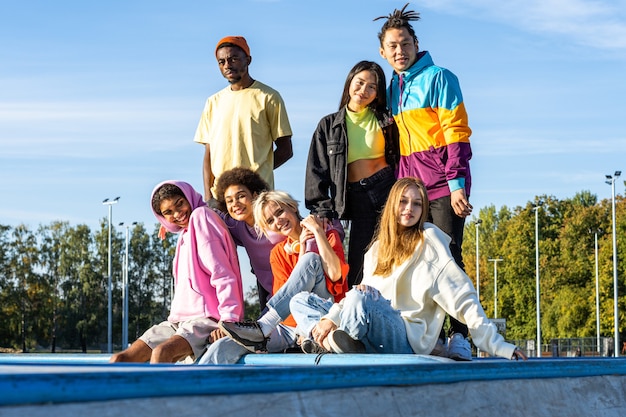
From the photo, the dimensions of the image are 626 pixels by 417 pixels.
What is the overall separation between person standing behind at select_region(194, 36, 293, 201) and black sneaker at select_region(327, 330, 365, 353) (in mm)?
2921

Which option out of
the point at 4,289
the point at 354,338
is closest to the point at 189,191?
the point at 354,338

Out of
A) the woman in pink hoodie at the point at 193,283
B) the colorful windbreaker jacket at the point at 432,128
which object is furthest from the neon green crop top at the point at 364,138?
the woman in pink hoodie at the point at 193,283

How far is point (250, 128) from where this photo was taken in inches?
311

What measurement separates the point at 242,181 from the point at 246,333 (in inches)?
63.6

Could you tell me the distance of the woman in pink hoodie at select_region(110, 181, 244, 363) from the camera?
6.13 meters

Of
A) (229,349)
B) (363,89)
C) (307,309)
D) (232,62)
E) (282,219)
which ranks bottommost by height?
(229,349)

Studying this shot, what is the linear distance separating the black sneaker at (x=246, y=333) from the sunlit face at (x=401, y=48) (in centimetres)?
211

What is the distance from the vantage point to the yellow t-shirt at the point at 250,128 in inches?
311

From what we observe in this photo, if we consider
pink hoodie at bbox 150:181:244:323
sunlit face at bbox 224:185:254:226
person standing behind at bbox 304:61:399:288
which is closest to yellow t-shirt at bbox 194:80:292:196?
sunlit face at bbox 224:185:254:226

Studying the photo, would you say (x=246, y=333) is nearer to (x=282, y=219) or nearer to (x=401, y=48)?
(x=282, y=219)

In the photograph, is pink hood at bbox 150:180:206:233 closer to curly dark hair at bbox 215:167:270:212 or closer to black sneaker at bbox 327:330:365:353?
curly dark hair at bbox 215:167:270:212

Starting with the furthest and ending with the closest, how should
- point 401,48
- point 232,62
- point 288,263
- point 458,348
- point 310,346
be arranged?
point 232,62
point 401,48
point 288,263
point 310,346
point 458,348

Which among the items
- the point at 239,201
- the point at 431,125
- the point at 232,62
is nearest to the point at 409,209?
the point at 431,125

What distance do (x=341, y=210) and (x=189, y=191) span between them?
106cm
